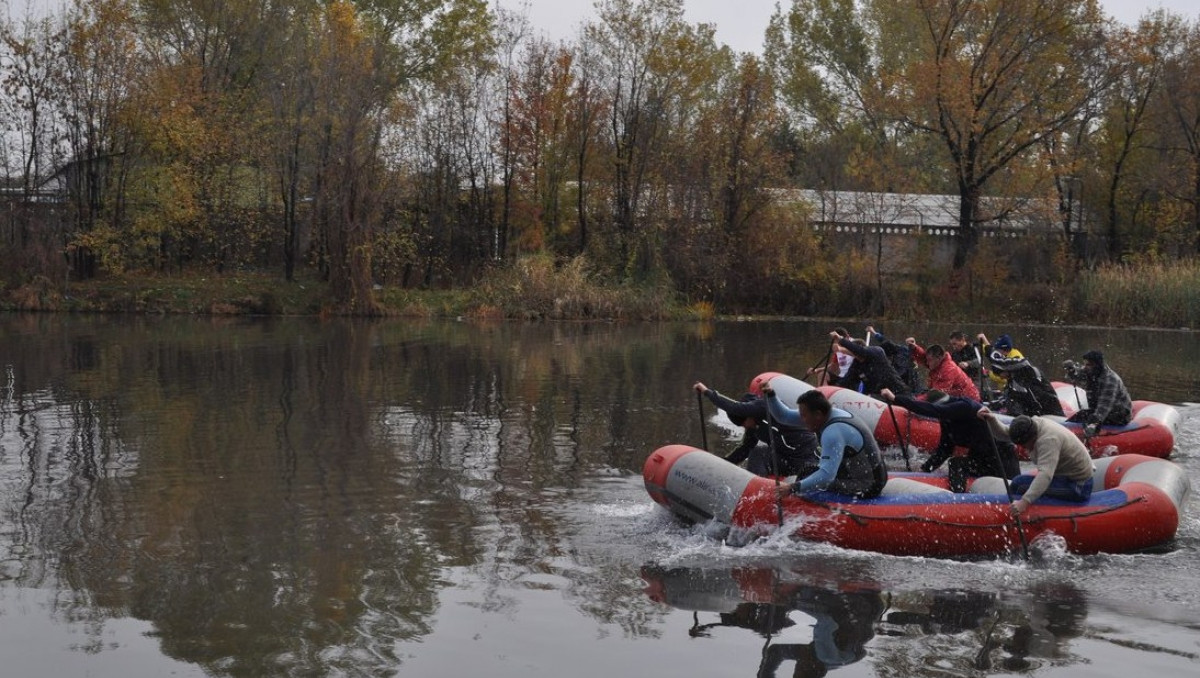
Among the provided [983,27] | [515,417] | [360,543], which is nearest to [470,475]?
[360,543]

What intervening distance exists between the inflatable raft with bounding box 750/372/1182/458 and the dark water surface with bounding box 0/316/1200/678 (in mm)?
532

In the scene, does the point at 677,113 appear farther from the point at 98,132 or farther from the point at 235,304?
the point at 98,132

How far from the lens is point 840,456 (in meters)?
10.2

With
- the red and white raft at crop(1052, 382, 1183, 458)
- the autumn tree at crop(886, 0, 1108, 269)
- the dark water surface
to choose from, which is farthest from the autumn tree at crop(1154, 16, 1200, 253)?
the red and white raft at crop(1052, 382, 1183, 458)

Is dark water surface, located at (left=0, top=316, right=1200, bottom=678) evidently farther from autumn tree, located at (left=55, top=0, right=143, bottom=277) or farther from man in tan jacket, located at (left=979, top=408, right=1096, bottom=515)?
autumn tree, located at (left=55, top=0, right=143, bottom=277)

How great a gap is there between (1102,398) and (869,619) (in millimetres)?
7280

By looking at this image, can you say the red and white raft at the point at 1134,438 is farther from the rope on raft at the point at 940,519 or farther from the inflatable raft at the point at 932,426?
the rope on raft at the point at 940,519

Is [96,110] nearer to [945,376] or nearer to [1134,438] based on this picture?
[945,376]

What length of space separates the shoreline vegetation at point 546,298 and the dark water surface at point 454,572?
19961mm

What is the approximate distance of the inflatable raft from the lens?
577 inches

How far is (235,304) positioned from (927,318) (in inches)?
881

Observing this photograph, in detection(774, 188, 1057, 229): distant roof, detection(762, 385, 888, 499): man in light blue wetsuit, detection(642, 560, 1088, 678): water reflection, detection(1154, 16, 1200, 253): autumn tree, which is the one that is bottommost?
detection(642, 560, 1088, 678): water reflection

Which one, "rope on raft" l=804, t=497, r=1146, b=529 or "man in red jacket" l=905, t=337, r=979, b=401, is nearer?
"rope on raft" l=804, t=497, r=1146, b=529

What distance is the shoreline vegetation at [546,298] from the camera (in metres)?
37.1
